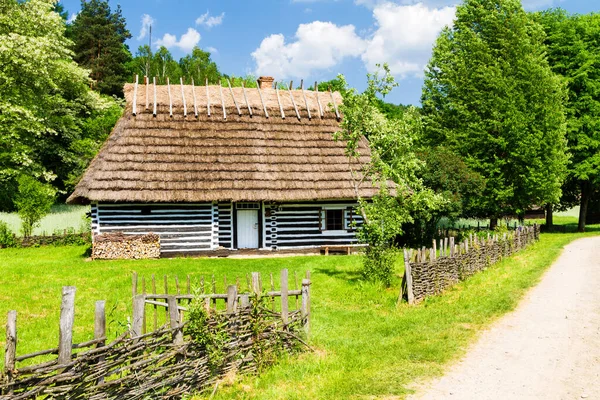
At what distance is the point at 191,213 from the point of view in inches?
866

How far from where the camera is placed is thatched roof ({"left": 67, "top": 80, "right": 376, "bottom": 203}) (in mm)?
→ 20984

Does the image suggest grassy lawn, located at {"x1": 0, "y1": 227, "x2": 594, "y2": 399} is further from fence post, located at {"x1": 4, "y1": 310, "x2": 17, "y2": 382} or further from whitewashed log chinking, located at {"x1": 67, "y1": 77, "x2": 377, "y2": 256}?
whitewashed log chinking, located at {"x1": 67, "y1": 77, "x2": 377, "y2": 256}

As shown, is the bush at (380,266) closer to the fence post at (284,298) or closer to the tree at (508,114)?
the fence post at (284,298)

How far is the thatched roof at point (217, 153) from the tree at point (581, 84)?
15.7 m

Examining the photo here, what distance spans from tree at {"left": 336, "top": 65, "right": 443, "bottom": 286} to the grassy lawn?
1000 millimetres

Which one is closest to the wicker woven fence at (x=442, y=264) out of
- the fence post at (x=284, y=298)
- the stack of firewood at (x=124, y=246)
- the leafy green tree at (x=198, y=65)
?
the fence post at (x=284, y=298)

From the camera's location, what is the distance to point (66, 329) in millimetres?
5539

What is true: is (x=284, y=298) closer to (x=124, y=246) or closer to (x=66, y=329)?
(x=66, y=329)

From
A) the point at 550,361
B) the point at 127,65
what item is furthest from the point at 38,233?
the point at 127,65

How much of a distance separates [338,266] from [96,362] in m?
13.0

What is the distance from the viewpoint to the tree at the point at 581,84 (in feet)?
104

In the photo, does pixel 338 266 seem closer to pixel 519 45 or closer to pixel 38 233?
pixel 38 233

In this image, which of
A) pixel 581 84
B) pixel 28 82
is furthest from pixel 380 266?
pixel 581 84

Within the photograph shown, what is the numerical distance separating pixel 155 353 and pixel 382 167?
973 cm
